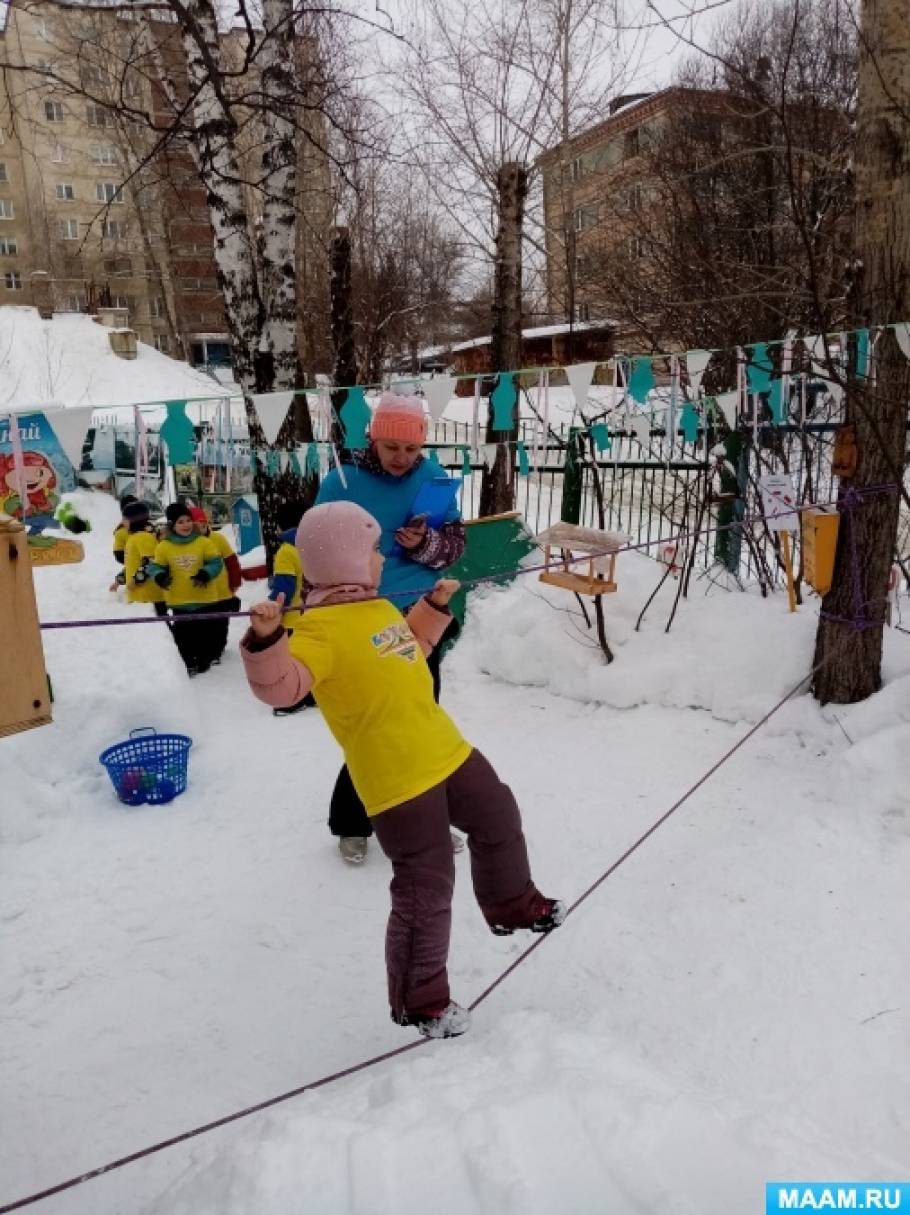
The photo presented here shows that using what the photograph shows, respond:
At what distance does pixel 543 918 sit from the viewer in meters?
2.65

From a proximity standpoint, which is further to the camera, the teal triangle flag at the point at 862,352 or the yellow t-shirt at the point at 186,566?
the yellow t-shirt at the point at 186,566

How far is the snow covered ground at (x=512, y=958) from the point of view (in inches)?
66.7

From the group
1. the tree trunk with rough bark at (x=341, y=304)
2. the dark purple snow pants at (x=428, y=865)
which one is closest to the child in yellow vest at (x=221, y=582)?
the dark purple snow pants at (x=428, y=865)

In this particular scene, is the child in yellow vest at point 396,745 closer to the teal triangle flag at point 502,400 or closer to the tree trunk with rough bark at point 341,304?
the teal triangle flag at point 502,400

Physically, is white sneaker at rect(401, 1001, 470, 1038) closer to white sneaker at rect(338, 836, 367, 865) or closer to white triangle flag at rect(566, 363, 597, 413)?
white sneaker at rect(338, 836, 367, 865)

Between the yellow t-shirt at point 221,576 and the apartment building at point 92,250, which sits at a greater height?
the apartment building at point 92,250

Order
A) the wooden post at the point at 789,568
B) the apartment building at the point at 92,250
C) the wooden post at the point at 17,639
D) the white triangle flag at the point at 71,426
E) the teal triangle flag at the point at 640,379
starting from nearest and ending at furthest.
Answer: the wooden post at the point at 17,639, the white triangle flag at the point at 71,426, the wooden post at the point at 789,568, the teal triangle flag at the point at 640,379, the apartment building at the point at 92,250

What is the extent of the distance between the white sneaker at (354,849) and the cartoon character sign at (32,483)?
4.85m

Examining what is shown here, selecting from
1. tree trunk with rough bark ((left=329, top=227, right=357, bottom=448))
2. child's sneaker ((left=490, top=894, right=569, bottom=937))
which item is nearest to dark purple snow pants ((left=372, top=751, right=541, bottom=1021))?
child's sneaker ((left=490, top=894, right=569, bottom=937))

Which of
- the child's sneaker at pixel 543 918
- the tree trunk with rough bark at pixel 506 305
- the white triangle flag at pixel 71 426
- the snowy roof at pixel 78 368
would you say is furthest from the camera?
the snowy roof at pixel 78 368

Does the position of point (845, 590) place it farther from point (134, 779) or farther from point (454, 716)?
point (134, 779)

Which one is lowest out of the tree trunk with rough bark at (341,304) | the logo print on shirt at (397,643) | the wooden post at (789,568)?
the wooden post at (789,568)

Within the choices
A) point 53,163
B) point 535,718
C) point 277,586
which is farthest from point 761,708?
point 53,163

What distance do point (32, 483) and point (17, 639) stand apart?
646 cm
